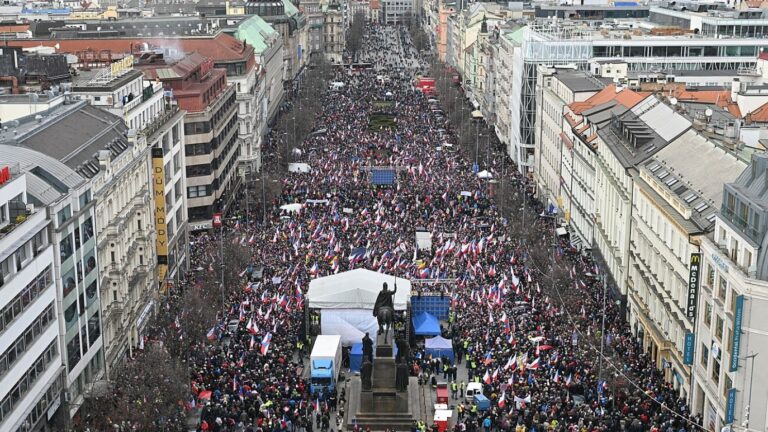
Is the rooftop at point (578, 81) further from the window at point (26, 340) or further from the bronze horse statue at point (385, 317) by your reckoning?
the window at point (26, 340)

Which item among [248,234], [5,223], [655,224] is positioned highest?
[5,223]

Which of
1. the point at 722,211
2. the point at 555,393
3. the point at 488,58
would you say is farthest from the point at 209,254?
the point at 488,58

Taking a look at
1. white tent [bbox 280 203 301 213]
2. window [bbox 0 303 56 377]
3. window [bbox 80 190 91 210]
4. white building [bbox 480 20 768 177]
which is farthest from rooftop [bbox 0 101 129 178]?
white building [bbox 480 20 768 177]

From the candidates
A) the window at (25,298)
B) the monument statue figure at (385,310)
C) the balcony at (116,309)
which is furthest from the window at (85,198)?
the monument statue figure at (385,310)

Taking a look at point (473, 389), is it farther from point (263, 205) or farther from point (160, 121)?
point (263, 205)

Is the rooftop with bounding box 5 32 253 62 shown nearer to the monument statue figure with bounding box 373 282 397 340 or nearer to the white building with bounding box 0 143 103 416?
the white building with bounding box 0 143 103 416

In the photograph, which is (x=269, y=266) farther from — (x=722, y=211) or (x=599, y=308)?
(x=722, y=211)

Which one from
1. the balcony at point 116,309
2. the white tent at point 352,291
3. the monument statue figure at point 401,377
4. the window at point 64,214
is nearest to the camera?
the window at point 64,214
